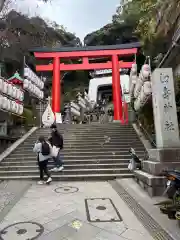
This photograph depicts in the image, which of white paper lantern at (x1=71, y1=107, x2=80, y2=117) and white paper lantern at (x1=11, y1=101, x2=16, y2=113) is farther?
white paper lantern at (x1=71, y1=107, x2=80, y2=117)

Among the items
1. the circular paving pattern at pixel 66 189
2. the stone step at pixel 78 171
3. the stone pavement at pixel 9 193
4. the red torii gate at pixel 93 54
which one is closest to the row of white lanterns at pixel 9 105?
the stone step at pixel 78 171

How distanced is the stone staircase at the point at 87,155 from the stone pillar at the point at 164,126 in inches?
97.5

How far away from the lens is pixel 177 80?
26.1ft

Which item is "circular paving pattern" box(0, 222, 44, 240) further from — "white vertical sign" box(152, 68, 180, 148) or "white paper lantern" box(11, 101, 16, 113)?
"white paper lantern" box(11, 101, 16, 113)

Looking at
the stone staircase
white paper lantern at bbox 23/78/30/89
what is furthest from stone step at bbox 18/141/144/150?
white paper lantern at bbox 23/78/30/89

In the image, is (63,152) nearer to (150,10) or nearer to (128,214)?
(128,214)

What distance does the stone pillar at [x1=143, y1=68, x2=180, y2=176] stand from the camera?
5543 mm

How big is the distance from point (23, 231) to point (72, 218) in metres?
0.91

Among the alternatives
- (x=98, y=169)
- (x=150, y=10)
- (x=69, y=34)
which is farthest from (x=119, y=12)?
(x=98, y=169)

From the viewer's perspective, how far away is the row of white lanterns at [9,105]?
37.2ft

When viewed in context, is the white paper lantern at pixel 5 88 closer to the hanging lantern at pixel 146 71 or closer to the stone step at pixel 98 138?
the stone step at pixel 98 138

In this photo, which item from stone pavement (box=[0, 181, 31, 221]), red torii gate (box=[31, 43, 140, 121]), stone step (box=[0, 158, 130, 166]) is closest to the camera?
stone pavement (box=[0, 181, 31, 221])

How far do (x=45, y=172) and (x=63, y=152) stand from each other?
279cm

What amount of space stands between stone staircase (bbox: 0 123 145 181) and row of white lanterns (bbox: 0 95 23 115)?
1808 millimetres
